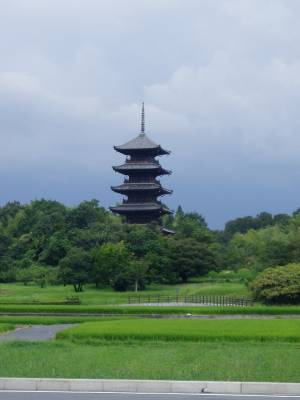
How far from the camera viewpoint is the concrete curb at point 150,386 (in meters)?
10.7

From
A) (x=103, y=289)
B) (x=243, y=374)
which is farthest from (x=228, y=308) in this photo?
(x=243, y=374)

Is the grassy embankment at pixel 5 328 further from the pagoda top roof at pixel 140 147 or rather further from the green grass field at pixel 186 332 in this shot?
the pagoda top roof at pixel 140 147

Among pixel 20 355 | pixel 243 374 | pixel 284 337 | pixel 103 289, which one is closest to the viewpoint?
pixel 243 374

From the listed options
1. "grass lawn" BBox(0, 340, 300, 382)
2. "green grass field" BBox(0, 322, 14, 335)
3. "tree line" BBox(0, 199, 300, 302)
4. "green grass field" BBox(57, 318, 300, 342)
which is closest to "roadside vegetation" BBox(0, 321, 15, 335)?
"green grass field" BBox(0, 322, 14, 335)

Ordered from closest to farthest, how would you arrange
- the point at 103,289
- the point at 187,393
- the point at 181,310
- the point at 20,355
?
the point at 187,393
the point at 20,355
the point at 181,310
the point at 103,289

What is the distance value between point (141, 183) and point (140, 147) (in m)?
3.50

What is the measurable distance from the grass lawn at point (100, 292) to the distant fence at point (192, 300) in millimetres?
1018

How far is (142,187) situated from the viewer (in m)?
66.2

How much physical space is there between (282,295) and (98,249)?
19.3m

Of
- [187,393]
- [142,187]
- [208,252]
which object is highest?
[142,187]

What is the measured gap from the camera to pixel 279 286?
3853 centimetres

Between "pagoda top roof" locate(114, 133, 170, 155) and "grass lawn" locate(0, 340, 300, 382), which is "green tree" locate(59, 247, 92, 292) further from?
"grass lawn" locate(0, 340, 300, 382)

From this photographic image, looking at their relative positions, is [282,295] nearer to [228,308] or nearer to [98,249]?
[228,308]

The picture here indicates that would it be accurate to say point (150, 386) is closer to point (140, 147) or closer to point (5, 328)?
point (5, 328)
